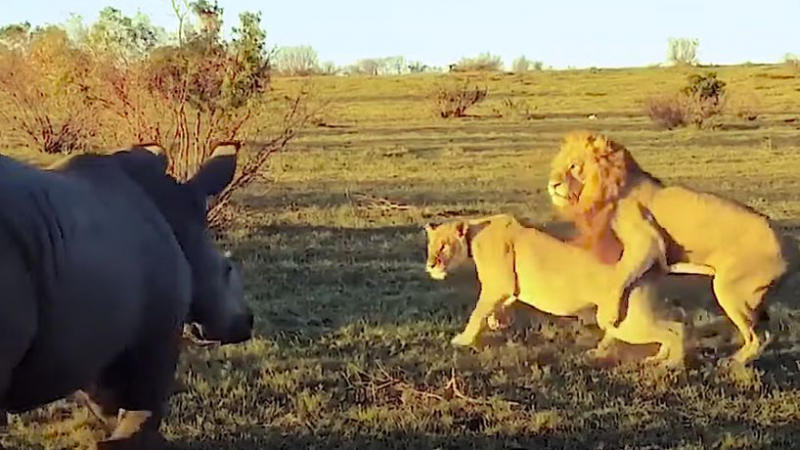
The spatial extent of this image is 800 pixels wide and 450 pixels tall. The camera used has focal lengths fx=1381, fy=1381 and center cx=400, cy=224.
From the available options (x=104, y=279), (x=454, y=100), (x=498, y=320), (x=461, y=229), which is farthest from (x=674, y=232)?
(x=454, y=100)

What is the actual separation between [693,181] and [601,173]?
42.5 feet

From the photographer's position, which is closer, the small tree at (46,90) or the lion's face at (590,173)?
the lion's face at (590,173)

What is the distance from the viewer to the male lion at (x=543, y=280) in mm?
8266

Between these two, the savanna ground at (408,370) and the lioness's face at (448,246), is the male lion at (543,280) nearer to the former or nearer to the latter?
the lioness's face at (448,246)

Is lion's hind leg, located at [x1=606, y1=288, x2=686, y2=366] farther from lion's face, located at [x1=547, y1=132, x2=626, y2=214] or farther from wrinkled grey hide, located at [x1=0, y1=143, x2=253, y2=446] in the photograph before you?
wrinkled grey hide, located at [x1=0, y1=143, x2=253, y2=446]

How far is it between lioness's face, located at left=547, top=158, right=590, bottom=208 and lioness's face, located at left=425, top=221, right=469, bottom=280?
77 centimetres

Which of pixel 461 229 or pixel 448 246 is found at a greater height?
pixel 461 229

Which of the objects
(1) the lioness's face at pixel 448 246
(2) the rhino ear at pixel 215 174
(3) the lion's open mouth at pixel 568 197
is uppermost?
(2) the rhino ear at pixel 215 174

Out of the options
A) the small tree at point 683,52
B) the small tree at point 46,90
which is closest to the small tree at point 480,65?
the small tree at point 683,52

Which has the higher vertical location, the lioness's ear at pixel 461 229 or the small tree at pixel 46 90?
the small tree at pixel 46 90

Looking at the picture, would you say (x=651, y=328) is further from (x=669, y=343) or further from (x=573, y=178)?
(x=573, y=178)

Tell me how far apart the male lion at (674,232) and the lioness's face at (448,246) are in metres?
0.82

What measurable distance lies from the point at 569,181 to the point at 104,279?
478cm

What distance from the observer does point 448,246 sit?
9062 millimetres
